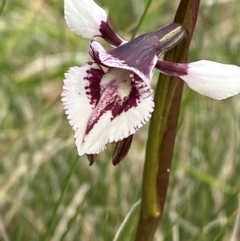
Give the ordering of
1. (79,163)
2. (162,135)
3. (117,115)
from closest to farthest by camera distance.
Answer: (117,115), (162,135), (79,163)

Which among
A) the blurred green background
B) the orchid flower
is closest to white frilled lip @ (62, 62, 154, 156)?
the orchid flower

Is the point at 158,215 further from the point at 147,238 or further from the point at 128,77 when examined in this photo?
the point at 128,77

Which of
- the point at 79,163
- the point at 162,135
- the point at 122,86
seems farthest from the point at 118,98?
the point at 79,163

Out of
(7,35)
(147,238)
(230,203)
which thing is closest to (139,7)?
(7,35)

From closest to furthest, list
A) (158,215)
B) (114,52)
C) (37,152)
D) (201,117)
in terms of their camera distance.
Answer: (114,52) < (158,215) < (37,152) < (201,117)

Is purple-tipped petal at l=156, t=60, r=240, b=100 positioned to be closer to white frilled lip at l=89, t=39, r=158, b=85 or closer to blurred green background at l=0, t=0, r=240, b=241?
white frilled lip at l=89, t=39, r=158, b=85

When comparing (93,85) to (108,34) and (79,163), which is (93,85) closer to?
(108,34)

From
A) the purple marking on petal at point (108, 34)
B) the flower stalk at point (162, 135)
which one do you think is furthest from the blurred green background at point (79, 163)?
the purple marking on petal at point (108, 34)
